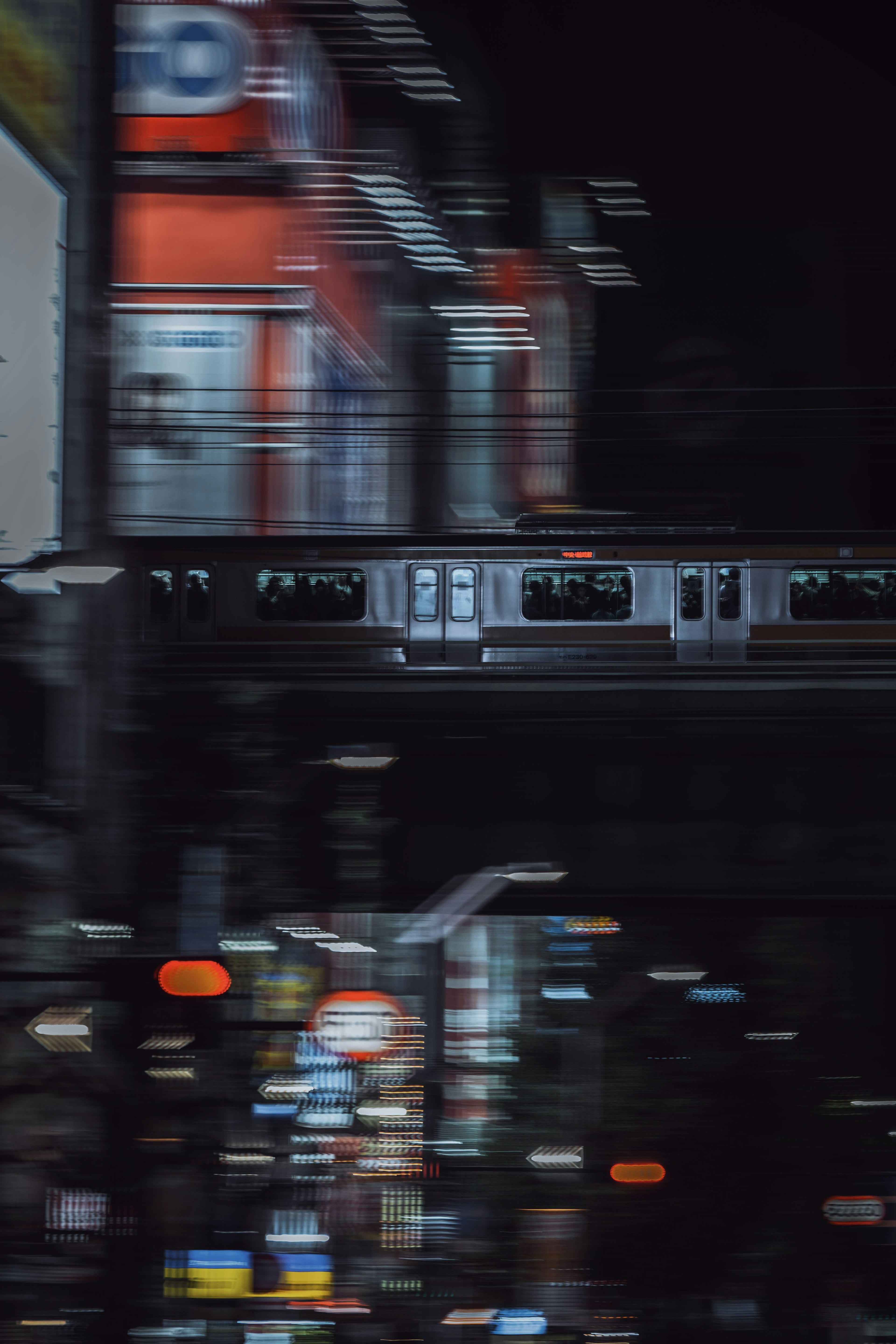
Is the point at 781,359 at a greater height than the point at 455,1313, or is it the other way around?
the point at 781,359

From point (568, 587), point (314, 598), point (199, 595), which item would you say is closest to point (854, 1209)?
point (199, 595)

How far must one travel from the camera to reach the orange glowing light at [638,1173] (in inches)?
43.1

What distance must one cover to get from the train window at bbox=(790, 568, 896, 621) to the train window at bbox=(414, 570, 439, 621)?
83.2 inches

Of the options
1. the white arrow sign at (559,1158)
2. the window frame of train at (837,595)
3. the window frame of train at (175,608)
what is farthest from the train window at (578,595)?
the white arrow sign at (559,1158)

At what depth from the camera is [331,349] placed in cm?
264

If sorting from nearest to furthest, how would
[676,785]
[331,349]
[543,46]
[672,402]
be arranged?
[331,349] → [543,46] → [676,785] → [672,402]

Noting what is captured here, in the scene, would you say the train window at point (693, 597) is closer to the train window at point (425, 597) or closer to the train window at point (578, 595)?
the train window at point (578, 595)

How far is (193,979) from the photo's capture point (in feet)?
3.52

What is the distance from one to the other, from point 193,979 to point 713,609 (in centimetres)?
590

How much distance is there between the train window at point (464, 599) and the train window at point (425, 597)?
103mm

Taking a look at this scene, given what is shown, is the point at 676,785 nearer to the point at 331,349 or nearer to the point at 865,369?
the point at 865,369

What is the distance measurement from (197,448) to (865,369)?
3.18 metres

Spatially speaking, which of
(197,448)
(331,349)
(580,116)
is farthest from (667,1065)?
(580,116)

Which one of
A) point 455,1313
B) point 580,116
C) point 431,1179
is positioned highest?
point 580,116
